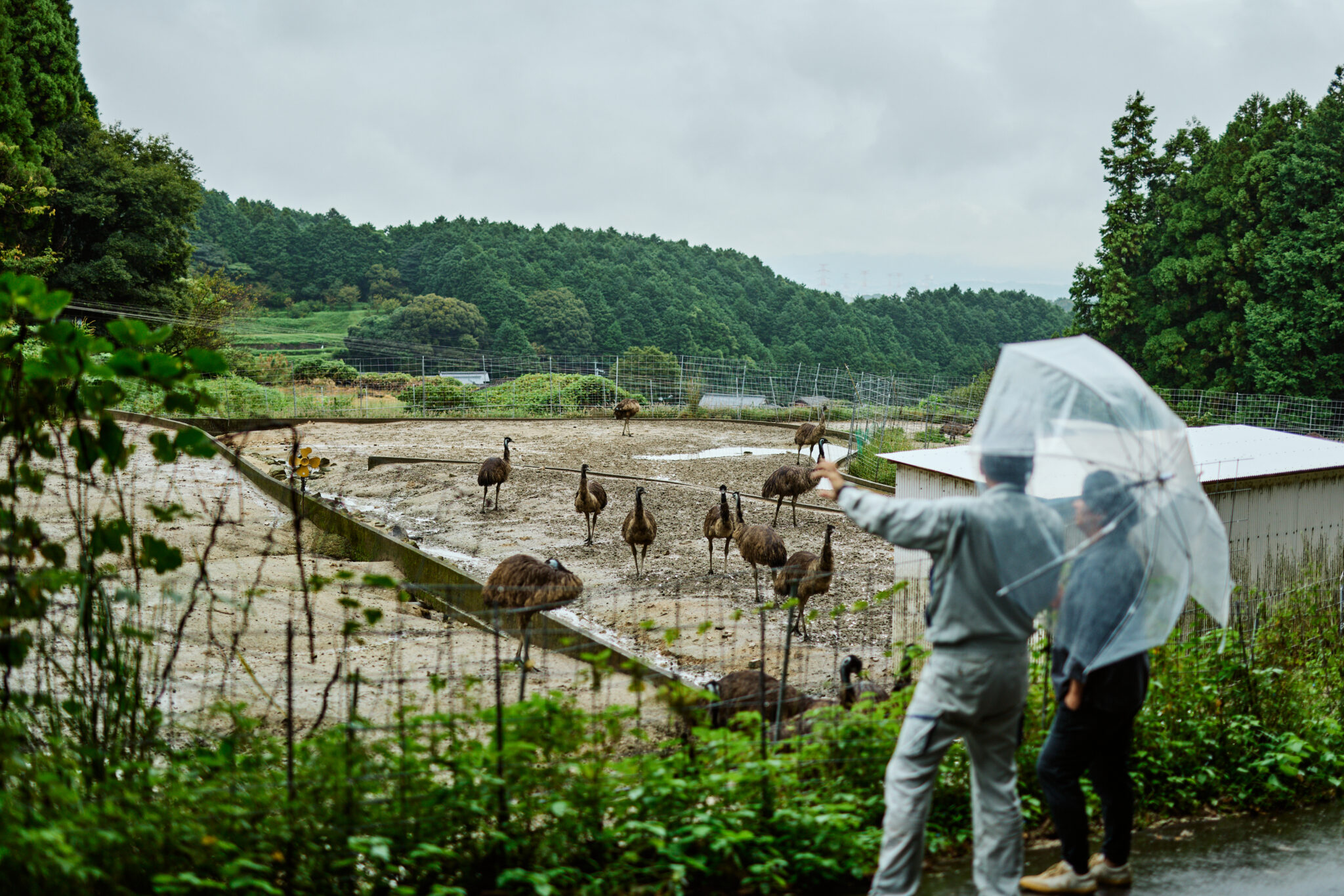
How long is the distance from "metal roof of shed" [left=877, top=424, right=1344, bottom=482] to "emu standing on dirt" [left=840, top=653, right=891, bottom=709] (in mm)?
1739

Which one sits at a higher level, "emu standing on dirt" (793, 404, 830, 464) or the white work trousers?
"emu standing on dirt" (793, 404, 830, 464)

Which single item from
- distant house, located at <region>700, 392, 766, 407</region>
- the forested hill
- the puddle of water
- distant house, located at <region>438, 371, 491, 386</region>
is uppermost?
the forested hill

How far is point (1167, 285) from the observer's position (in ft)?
101

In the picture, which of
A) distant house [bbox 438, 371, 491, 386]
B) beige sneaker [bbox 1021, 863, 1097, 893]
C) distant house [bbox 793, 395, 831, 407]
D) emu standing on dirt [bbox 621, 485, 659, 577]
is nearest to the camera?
beige sneaker [bbox 1021, 863, 1097, 893]

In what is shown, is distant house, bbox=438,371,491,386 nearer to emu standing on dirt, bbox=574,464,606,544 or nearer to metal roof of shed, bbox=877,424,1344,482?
emu standing on dirt, bbox=574,464,606,544

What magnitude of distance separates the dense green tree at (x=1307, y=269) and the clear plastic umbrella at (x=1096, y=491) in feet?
94.0

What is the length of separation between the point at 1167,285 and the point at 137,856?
110 feet

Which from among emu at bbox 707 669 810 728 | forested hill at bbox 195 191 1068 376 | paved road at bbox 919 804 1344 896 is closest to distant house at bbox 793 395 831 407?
forested hill at bbox 195 191 1068 376

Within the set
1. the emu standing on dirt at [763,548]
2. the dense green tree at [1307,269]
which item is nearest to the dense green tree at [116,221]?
the emu standing on dirt at [763,548]

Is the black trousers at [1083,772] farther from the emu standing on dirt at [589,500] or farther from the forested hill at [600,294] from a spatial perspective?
the forested hill at [600,294]

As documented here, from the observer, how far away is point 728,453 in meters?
21.5

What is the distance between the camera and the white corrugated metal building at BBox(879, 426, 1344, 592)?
6180 millimetres

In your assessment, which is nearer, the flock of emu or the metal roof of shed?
the flock of emu

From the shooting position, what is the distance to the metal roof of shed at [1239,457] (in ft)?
20.5
